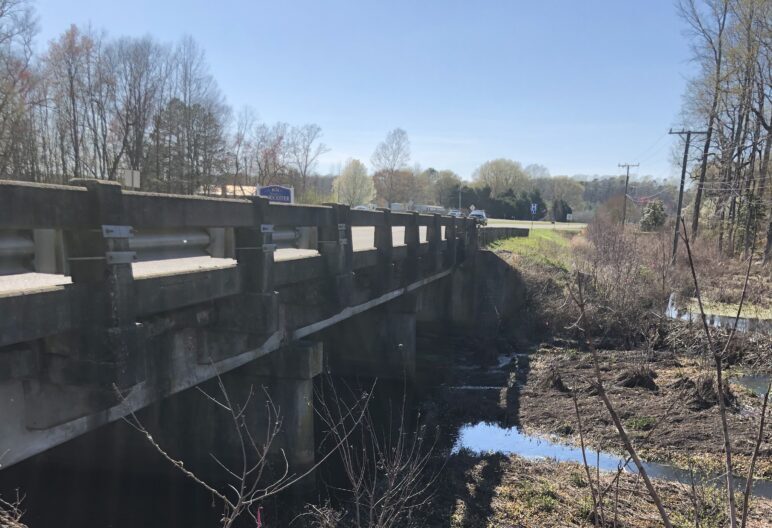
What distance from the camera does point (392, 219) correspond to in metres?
11.3

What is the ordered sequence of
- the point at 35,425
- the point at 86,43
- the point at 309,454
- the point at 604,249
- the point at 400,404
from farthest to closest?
1. the point at 86,43
2. the point at 604,249
3. the point at 400,404
4. the point at 309,454
5. the point at 35,425

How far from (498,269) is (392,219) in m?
10.3

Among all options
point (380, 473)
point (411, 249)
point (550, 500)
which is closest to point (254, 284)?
point (380, 473)

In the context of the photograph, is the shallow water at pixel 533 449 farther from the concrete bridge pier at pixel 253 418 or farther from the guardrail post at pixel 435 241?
the guardrail post at pixel 435 241

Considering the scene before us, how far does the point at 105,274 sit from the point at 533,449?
823cm

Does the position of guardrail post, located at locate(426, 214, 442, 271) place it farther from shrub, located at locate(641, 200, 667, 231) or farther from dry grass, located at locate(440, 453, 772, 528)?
shrub, located at locate(641, 200, 667, 231)

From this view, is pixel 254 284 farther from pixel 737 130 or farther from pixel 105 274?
pixel 737 130

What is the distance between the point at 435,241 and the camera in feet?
51.6

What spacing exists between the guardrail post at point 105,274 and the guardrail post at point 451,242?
1428 cm

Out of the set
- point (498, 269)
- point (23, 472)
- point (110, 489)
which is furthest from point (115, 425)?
point (498, 269)

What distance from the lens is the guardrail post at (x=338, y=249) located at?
8.31 meters

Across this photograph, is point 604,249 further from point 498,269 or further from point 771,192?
point 771,192

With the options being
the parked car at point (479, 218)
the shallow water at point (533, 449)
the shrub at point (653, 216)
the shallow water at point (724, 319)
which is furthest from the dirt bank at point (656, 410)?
the shrub at point (653, 216)

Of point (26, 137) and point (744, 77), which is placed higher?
point (744, 77)
